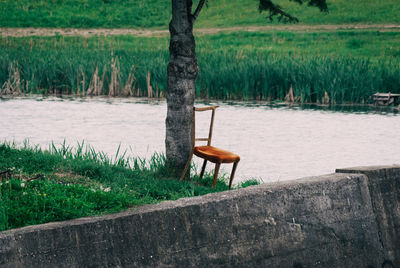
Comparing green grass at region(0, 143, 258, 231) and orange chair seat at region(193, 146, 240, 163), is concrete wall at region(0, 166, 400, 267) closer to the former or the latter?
green grass at region(0, 143, 258, 231)

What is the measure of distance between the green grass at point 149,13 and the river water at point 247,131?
35.1 m

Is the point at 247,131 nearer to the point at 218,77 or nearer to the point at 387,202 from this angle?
the point at 218,77

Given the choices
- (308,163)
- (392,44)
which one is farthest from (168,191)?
(392,44)

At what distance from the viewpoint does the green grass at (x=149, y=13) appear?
55938 millimetres

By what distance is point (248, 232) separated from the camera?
610 cm

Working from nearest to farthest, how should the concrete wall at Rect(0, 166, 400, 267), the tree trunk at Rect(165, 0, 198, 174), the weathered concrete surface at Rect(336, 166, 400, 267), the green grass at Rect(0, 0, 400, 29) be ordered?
the concrete wall at Rect(0, 166, 400, 267) → the weathered concrete surface at Rect(336, 166, 400, 267) → the tree trunk at Rect(165, 0, 198, 174) → the green grass at Rect(0, 0, 400, 29)

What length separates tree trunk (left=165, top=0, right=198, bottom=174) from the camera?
8.63m

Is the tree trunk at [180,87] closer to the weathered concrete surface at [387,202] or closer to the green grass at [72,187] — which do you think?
the green grass at [72,187]

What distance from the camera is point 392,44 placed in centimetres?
4150

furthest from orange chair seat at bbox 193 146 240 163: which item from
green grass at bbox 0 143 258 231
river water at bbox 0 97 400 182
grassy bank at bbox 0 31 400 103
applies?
grassy bank at bbox 0 31 400 103

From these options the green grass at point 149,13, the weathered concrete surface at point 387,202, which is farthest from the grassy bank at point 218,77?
the green grass at point 149,13

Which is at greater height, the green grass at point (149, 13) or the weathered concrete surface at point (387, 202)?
the weathered concrete surface at point (387, 202)

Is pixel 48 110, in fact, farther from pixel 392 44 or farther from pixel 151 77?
pixel 392 44

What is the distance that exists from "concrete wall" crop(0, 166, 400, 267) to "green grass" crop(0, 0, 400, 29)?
155 feet
